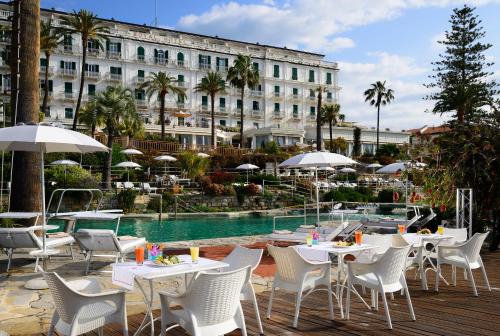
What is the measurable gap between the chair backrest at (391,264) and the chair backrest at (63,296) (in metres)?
3.02

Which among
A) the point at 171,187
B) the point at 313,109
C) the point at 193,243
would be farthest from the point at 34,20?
the point at 313,109

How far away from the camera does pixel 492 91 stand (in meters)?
32.8

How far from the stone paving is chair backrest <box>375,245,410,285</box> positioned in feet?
7.10

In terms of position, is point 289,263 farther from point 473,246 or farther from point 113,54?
point 113,54

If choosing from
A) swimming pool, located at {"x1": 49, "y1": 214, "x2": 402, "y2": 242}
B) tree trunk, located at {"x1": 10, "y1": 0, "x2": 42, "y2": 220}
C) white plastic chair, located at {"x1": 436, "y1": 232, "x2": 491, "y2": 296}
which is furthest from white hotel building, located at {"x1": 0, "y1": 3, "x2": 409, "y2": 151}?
white plastic chair, located at {"x1": 436, "y1": 232, "x2": 491, "y2": 296}

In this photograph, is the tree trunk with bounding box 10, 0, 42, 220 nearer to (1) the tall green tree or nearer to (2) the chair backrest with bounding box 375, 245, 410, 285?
(2) the chair backrest with bounding box 375, 245, 410, 285

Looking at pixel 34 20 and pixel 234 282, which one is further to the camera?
pixel 34 20

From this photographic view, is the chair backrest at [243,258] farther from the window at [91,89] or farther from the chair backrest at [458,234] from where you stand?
the window at [91,89]

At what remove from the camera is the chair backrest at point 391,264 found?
16.6 feet

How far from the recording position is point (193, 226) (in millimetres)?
19875

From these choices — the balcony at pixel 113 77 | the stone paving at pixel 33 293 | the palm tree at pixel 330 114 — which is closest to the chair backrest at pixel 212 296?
the stone paving at pixel 33 293

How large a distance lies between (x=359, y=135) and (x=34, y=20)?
45466 mm

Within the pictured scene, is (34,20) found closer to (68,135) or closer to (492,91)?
(68,135)

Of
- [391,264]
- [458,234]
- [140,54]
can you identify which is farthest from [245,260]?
[140,54]
